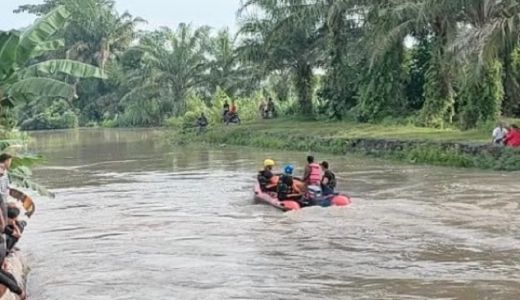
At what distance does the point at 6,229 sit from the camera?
11.0m

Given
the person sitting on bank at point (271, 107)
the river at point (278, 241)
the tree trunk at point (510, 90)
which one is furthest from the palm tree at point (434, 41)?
the person sitting on bank at point (271, 107)

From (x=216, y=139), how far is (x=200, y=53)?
21.2 metres

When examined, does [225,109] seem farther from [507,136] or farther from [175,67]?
[507,136]

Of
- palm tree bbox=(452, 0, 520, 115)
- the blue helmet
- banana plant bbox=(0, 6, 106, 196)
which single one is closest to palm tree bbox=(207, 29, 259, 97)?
palm tree bbox=(452, 0, 520, 115)

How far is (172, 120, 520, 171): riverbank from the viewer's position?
80.8 feet

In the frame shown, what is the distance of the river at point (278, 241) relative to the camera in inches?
437

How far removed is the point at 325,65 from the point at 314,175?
2517 centimetres

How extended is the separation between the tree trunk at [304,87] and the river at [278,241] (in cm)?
1873

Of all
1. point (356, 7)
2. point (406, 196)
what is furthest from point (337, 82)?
point (406, 196)

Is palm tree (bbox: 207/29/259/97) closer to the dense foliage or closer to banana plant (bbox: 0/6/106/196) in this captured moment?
the dense foliage

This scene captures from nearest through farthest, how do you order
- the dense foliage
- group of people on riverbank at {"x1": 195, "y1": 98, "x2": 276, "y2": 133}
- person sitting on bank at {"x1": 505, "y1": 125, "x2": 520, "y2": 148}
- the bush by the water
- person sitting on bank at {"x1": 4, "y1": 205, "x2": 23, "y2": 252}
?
1. person sitting on bank at {"x1": 4, "y1": 205, "x2": 23, "y2": 252}
2. the dense foliage
3. person sitting on bank at {"x1": 505, "y1": 125, "x2": 520, "y2": 148}
4. group of people on riverbank at {"x1": 195, "y1": 98, "x2": 276, "y2": 133}
5. the bush by the water

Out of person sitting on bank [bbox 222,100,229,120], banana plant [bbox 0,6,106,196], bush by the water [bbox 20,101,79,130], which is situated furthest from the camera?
bush by the water [bbox 20,101,79,130]

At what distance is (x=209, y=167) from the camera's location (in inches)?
1172

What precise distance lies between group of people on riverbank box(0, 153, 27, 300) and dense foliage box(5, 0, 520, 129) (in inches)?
62.6
